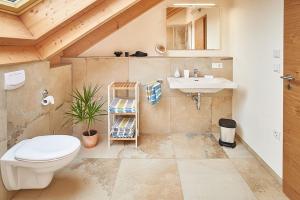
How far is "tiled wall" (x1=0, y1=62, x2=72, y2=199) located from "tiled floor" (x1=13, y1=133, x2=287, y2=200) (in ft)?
1.64

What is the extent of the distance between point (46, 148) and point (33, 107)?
529 mm

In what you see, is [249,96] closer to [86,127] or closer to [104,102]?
[104,102]

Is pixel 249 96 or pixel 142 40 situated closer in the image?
pixel 249 96

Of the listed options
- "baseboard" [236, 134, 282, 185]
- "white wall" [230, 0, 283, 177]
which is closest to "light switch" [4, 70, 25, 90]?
"white wall" [230, 0, 283, 177]

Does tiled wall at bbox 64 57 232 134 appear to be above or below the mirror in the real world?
below

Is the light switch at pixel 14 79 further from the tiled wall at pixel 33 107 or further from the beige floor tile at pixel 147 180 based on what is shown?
the beige floor tile at pixel 147 180

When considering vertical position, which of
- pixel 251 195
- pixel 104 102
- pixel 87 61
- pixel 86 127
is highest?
pixel 87 61

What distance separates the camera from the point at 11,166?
214cm

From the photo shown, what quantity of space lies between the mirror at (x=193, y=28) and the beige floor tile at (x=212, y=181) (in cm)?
179

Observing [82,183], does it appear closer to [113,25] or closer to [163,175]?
[163,175]

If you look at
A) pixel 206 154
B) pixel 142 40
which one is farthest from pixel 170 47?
Answer: pixel 206 154

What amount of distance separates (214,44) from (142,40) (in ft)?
3.55

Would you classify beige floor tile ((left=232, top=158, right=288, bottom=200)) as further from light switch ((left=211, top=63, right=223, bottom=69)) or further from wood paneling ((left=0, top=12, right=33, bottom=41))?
wood paneling ((left=0, top=12, right=33, bottom=41))

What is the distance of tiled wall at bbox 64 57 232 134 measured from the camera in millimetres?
3910
